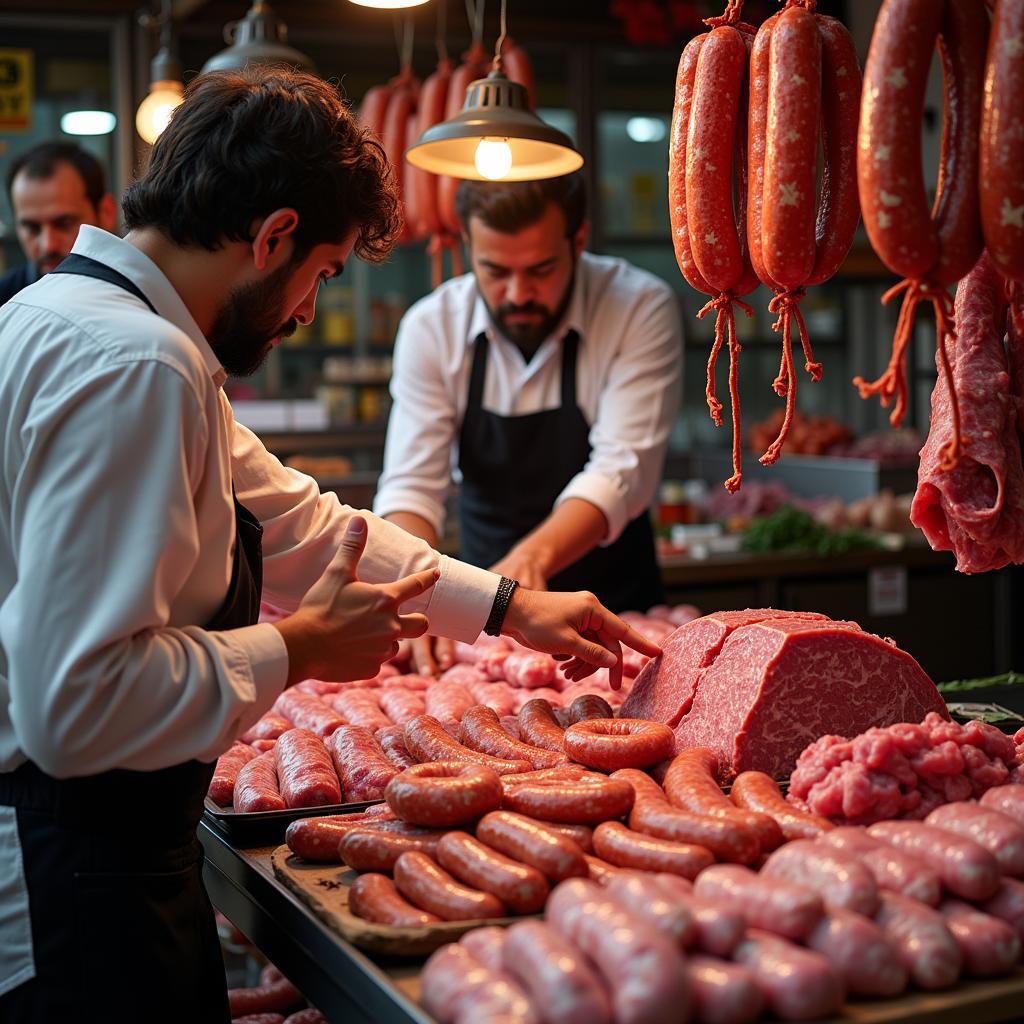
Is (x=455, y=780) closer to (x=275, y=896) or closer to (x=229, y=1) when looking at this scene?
(x=275, y=896)

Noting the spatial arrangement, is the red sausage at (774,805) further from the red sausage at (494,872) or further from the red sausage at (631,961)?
the red sausage at (631,961)

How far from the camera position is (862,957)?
1.60m

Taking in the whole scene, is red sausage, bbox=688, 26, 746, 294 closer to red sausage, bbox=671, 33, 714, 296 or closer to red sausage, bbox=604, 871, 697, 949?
red sausage, bbox=671, 33, 714, 296

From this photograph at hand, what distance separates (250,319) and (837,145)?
1.04 meters

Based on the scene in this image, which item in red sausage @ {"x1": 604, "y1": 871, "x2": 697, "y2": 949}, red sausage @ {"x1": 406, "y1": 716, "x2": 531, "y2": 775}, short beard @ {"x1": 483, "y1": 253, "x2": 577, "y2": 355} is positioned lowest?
red sausage @ {"x1": 406, "y1": 716, "x2": 531, "y2": 775}

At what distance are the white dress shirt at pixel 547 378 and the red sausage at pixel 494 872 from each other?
246 cm

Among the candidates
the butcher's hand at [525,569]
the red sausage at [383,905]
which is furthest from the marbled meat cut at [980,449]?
the butcher's hand at [525,569]

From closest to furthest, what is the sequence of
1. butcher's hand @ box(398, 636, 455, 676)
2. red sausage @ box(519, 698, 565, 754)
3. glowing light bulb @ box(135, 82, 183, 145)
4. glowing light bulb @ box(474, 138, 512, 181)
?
1. red sausage @ box(519, 698, 565, 754)
2. glowing light bulb @ box(474, 138, 512, 181)
3. butcher's hand @ box(398, 636, 455, 676)
4. glowing light bulb @ box(135, 82, 183, 145)

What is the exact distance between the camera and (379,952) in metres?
1.79

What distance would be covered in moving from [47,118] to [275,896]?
658cm

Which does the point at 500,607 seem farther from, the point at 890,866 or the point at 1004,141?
the point at 1004,141

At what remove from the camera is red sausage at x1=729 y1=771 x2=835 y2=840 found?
2.00 metres

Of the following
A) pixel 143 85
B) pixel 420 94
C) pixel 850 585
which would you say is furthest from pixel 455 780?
pixel 143 85

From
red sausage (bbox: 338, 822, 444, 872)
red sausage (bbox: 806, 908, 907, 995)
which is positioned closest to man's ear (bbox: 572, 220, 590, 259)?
red sausage (bbox: 338, 822, 444, 872)
